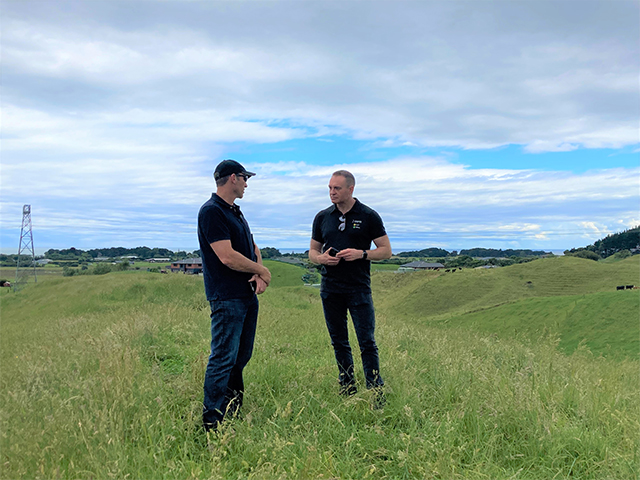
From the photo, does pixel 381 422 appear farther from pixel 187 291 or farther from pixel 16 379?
pixel 187 291

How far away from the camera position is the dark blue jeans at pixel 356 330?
4.52 metres

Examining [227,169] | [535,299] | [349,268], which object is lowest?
[535,299]

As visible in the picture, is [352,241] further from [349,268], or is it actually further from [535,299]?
[535,299]

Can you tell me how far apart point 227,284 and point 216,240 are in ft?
1.43

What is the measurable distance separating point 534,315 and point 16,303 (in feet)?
132

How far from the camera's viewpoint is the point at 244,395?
438cm

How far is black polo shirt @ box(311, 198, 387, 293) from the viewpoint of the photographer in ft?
15.0

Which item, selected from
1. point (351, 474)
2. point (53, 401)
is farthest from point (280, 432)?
point (53, 401)

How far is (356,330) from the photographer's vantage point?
465cm

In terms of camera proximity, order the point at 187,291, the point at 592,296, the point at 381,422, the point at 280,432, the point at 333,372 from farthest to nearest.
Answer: the point at 592,296 < the point at 187,291 < the point at 333,372 < the point at 381,422 < the point at 280,432

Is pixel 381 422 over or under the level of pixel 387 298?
over

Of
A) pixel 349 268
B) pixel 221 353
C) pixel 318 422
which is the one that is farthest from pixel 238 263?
pixel 318 422

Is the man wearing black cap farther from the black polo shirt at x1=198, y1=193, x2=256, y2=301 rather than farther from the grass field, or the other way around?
the grass field

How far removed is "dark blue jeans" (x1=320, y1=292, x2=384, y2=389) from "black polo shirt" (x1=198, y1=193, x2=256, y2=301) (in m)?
1.16
